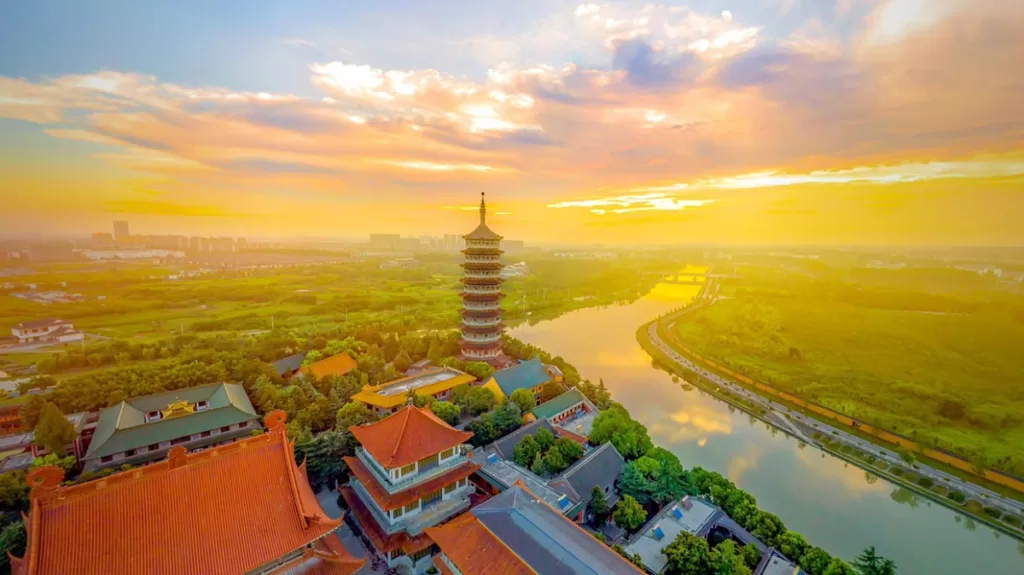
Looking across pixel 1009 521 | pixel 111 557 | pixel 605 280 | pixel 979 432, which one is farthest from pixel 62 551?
pixel 605 280

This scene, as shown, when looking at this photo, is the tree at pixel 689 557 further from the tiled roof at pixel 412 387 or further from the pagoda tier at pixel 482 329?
the pagoda tier at pixel 482 329

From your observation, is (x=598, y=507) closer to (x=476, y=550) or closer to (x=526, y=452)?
(x=526, y=452)

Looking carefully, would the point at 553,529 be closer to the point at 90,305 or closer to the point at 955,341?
the point at 90,305

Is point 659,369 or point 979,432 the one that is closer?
point 979,432

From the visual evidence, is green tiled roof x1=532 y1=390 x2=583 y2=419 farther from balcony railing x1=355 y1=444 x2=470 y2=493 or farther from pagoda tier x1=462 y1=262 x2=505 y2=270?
pagoda tier x1=462 y1=262 x2=505 y2=270

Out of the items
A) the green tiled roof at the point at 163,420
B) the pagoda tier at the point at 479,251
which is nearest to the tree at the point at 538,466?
the green tiled roof at the point at 163,420

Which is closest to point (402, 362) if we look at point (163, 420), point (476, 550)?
point (163, 420)

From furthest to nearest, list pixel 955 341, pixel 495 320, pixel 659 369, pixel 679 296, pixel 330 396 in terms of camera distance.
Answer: pixel 679 296
pixel 659 369
pixel 955 341
pixel 495 320
pixel 330 396
